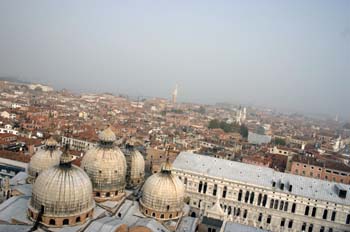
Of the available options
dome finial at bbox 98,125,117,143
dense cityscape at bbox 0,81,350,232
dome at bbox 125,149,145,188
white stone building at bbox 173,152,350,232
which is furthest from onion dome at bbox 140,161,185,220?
white stone building at bbox 173,152,350,232

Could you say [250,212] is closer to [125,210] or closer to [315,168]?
[125,210]

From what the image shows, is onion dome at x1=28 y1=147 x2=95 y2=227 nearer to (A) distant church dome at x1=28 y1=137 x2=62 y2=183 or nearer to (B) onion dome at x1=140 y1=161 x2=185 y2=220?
(B) onion dome at x1=140 y1=161 x2=185 y2=220

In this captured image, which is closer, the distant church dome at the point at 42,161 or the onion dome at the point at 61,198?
the onion dome at the point at 61,198

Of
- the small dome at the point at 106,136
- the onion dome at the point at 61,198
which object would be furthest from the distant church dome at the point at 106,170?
the onion dome at the point at 61,198

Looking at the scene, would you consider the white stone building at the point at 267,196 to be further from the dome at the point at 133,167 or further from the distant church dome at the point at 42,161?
the distant church dome at the point at 42,161

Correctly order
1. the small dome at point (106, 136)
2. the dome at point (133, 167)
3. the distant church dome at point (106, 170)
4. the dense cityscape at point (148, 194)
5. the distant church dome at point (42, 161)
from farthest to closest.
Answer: the dome at point (133, 167) → the distant church dome at point (42, 161) → the small dome at point (106, 136) → the distant church dome at point (106, 170) → the dense cityscape at point (148, 194)

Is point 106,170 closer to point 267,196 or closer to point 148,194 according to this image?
point 148,194
